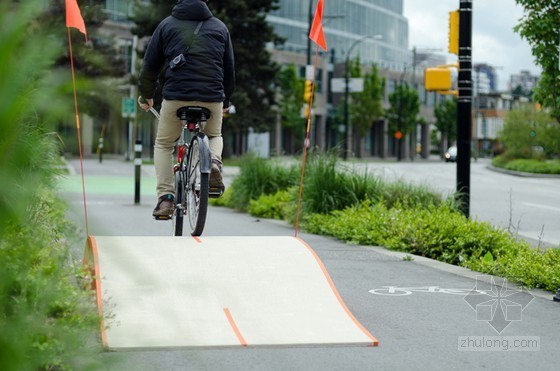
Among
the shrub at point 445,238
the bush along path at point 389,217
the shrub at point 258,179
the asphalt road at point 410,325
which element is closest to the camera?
the asphalt road at point 410,325

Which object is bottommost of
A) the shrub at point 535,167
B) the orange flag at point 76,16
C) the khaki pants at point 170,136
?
the shrub at point 535,167

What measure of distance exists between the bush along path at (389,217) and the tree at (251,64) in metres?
28.5

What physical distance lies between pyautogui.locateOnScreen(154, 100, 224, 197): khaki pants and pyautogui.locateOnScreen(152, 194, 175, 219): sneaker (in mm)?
52

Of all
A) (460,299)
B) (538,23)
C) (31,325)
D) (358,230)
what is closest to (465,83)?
(538,23)

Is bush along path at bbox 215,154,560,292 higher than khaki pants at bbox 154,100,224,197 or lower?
lower

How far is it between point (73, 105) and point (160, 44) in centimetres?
554

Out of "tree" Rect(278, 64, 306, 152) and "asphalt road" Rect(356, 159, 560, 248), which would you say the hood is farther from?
"tree" Rect(278, 64, 306, 152)

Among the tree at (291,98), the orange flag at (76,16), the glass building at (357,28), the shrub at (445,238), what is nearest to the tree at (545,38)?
the shrub at (445,238)

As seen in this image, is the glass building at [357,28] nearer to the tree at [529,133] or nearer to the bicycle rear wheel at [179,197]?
the tree at [529,133]

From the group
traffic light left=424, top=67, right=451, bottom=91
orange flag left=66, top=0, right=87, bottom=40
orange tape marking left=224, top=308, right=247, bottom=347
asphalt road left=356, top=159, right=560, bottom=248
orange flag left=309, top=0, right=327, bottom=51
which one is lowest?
asphalt road left=356, top=159, right=560, bottom=248

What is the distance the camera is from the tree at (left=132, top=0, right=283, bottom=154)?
45938 millimetres

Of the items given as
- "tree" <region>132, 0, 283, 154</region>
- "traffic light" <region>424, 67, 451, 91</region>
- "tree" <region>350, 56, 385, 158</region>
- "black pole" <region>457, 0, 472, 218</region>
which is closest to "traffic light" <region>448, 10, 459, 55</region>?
"black pole" <region>457, 0, 472, 218</region>

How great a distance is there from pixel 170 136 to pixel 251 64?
→ 42243mm

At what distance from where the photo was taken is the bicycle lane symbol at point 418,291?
6309 millimetres
